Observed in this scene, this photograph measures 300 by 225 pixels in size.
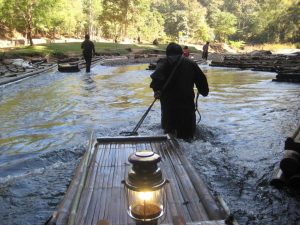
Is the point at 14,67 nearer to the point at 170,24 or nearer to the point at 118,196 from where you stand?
the point at 118,196

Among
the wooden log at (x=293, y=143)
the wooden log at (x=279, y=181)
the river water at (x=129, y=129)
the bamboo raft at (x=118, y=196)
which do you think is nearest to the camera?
the bamboo raft at (x=118, y=196)

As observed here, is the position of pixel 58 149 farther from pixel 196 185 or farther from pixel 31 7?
pixel 31 7

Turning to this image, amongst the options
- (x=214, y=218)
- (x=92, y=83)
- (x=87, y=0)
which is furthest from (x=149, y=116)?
(x=87, y=0)

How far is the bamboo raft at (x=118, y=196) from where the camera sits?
3435 mm

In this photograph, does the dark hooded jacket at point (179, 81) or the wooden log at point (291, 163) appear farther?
the dark hooded jacket at point (179, 81)

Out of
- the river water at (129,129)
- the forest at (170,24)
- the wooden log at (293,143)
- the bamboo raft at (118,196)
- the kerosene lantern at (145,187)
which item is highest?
the forest at (170,24)

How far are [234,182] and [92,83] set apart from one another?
42.9ft

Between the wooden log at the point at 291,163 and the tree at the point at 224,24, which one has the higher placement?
the tree at the point at 224,24

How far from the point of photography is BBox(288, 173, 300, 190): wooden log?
4969mm

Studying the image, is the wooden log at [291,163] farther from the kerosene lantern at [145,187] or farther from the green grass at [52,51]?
the green grass at [52,51]

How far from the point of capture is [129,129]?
888cm

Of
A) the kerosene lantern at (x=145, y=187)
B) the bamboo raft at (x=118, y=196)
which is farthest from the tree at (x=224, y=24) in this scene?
the kerosene lantern at (x=145, y=187)

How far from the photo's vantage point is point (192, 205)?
3.75 meters

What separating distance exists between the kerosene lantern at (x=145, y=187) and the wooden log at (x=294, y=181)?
9.26 ft
